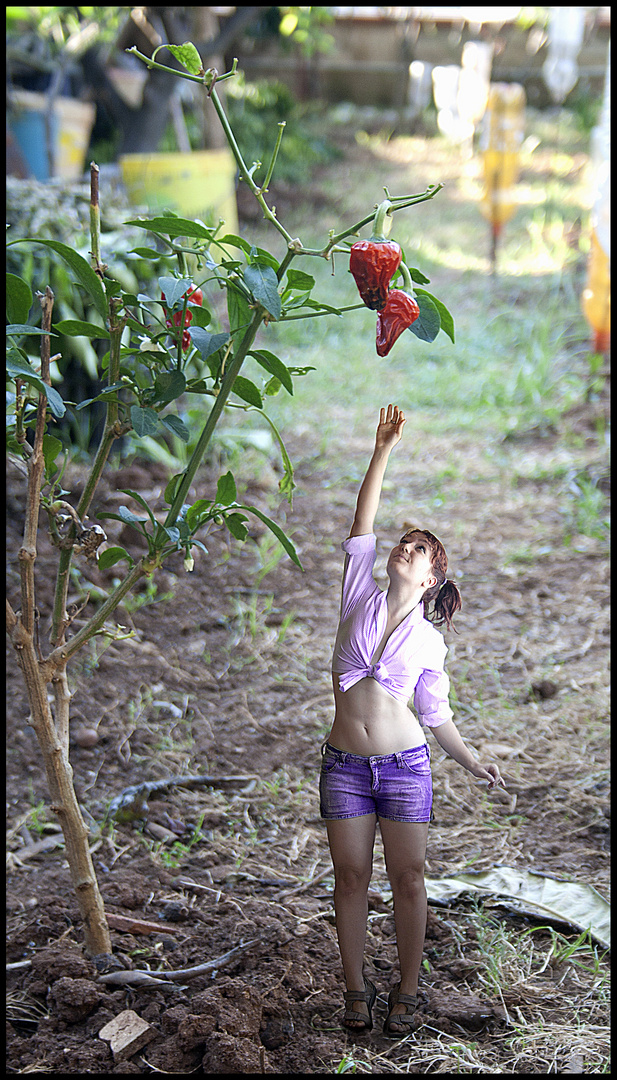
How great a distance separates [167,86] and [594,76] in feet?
17.9

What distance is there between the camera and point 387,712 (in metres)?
0.96

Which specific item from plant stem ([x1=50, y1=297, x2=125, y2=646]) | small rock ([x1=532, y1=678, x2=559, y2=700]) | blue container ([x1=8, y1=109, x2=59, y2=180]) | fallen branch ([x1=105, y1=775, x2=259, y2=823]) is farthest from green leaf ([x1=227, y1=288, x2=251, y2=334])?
blue container ([x1=8, y1=109, x2=59, y2=180])

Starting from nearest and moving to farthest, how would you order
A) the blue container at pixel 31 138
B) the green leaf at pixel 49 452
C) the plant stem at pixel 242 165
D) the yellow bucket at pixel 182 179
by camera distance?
the plant stem at pixel 242 165, the green leaf at pixel 49 452, the yellow bucket at pixel 182 179, the blue container at pixel 31 138

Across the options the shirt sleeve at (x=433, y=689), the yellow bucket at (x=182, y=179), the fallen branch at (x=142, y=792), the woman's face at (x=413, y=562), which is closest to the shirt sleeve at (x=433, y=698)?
the shirt sleeve at (x=433, y=689)

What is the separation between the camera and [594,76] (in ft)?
29.1

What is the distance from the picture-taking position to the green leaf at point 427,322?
93 cm

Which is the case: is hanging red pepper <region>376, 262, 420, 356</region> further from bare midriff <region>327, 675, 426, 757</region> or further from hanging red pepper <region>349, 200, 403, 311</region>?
bare midriff <region>327, 675, 426, 757</region>

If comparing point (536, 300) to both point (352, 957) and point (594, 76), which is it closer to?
point (352, 957)

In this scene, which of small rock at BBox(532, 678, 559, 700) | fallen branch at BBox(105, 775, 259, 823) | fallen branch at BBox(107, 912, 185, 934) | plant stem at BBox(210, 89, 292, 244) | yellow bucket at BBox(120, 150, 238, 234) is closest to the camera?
plant stem at BBox(210, 89, 292, 244)

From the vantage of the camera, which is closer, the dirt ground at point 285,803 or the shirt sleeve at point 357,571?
the shirt sleeve at point 357,571

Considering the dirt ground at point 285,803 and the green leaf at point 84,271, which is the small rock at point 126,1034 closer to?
the dirt ground at point 285,803

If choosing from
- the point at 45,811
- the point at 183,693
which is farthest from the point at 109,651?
the point at 45,811

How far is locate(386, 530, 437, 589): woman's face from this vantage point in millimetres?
958

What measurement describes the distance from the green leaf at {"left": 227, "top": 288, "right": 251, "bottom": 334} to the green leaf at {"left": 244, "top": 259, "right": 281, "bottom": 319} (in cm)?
7
